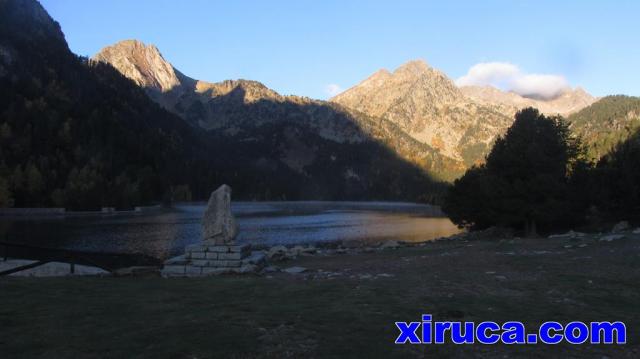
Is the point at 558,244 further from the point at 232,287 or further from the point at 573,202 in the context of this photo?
the point at 232,287

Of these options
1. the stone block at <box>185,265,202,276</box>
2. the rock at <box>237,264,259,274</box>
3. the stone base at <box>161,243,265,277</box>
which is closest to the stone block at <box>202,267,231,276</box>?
the stone base at <box>161,243,265,277</box>

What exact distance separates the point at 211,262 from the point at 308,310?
1349cm

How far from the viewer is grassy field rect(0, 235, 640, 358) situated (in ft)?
30.0

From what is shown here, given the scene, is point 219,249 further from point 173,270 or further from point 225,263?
point 173,270

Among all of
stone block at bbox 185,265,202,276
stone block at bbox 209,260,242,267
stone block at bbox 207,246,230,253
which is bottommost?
stone block at bbox 185,265,202,276

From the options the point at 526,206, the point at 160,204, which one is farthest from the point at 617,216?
the point at 160,204

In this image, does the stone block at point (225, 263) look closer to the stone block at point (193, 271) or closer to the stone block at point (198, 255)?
the stone block at point (198, 255)

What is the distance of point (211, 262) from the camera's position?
2486 cm

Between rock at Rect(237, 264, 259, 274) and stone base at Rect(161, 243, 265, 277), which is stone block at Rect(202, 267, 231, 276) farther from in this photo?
rock at Rect(237, 264, 259, 274)

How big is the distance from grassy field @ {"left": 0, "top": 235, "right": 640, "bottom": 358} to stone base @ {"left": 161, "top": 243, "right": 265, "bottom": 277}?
13.6ft

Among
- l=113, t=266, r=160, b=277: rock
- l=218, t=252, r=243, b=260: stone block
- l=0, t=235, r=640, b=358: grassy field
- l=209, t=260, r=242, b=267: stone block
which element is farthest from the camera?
l=218, t=252, r=243, b=260: stone block

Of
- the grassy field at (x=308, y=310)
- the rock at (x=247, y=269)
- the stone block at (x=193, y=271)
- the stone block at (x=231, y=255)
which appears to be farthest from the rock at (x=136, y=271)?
the rock at (x=247, y=269)

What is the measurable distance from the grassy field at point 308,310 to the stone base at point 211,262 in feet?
13.6

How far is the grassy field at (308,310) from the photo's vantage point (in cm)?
915
